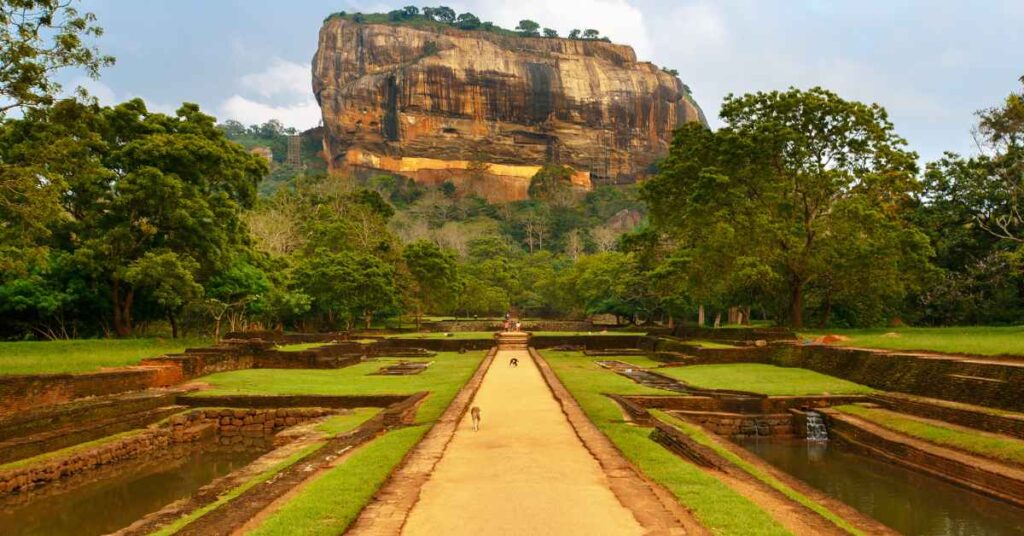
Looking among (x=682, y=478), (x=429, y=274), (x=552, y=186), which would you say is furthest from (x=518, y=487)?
(x=552, y=186)

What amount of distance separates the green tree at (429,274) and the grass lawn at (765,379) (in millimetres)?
26748

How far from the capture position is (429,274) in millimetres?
47625

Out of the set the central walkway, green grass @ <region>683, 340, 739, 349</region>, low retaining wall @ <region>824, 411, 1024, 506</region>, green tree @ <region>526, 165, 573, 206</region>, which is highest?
green tree @ <region>526, 165, 573, 206</region>

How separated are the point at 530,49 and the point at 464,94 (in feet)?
66.3

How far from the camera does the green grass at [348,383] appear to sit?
54.6 ft

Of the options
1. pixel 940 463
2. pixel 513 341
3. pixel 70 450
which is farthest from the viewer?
pixel 513 341

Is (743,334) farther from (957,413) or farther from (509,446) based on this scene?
(509,446)

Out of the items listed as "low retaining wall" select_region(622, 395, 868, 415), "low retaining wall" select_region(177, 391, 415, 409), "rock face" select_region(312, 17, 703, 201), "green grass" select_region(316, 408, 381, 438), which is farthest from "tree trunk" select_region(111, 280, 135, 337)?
"rock face" select_region(312, 17, 703, 201)

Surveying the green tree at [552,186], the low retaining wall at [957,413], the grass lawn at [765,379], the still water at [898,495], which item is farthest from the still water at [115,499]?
the green tree at [552,186]

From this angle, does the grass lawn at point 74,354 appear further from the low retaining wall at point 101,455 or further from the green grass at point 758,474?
the green grass at point 758,474

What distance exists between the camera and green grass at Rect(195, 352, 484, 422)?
16656 millimetres

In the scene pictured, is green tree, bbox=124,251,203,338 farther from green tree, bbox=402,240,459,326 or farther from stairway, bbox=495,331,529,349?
green tree, bbox=402,240,459,326

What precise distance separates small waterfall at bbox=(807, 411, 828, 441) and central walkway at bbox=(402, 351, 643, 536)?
5875 mm

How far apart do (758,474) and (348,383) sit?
42.8ft
